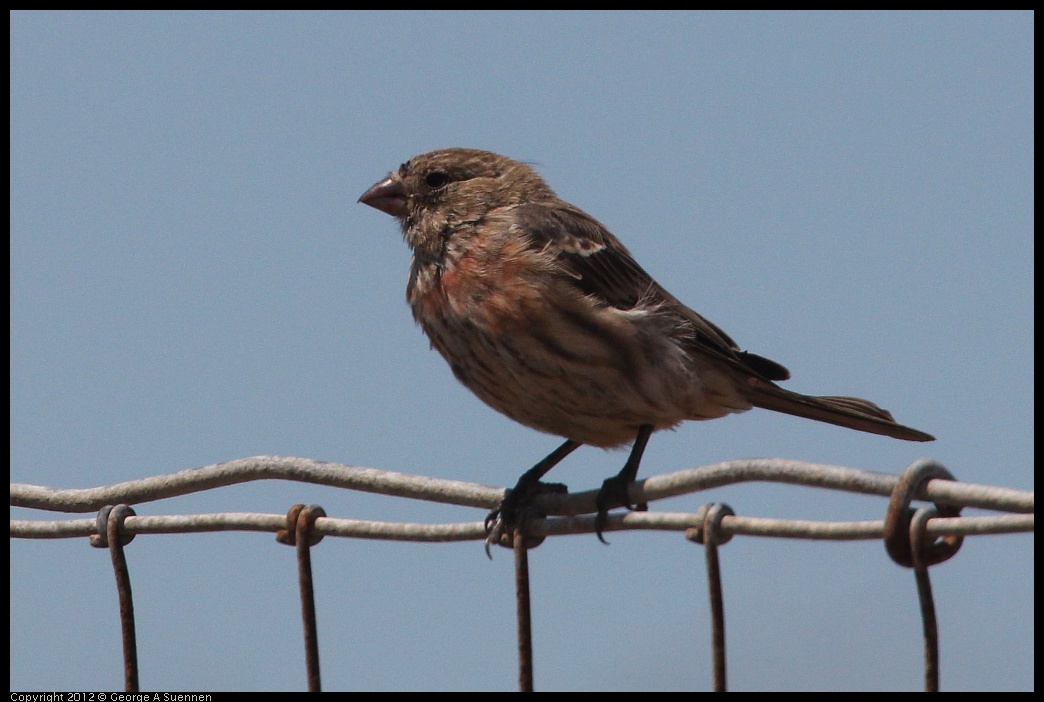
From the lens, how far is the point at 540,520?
380cm

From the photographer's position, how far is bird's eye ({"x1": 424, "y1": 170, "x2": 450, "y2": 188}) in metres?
7.04

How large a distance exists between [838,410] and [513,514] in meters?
2.65

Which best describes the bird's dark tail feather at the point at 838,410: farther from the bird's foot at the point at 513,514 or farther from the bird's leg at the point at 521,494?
the bird's foot at the point at 513,514

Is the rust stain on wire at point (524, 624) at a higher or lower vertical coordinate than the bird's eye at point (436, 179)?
lower

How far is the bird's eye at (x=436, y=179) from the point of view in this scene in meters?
7.04

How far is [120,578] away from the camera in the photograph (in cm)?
405

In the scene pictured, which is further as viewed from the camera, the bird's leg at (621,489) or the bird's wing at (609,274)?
the bird's wing at (609,274)

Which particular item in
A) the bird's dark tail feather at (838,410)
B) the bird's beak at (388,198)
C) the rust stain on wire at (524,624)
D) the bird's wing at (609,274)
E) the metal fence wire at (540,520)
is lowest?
the rust stain on wire at (524,624)

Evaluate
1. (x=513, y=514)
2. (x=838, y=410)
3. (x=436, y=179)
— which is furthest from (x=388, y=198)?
(x=513, y=514)

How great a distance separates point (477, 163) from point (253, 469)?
11.9 feet

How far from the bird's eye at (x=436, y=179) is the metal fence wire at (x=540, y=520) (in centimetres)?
296

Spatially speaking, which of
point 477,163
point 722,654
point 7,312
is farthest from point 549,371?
point 722,654

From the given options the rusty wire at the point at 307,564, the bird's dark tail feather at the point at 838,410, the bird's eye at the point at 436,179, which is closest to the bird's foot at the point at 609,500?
the rusty wire at the point at 307,564

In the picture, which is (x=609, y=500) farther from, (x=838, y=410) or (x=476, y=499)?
(x=838, y=410)
